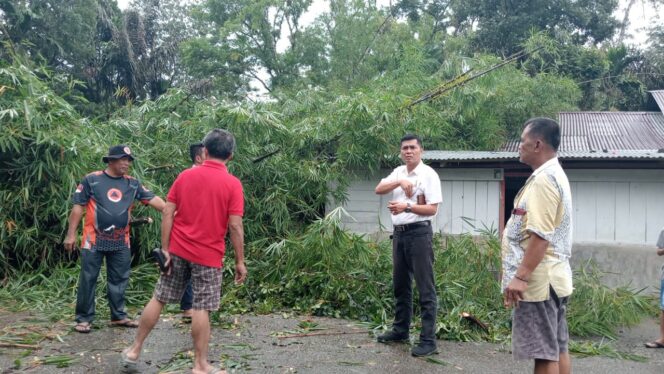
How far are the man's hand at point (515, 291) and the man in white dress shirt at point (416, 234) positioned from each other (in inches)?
57.6

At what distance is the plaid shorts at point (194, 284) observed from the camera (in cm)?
399

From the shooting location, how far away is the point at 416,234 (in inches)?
188

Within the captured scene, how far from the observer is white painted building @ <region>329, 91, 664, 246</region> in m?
8.53

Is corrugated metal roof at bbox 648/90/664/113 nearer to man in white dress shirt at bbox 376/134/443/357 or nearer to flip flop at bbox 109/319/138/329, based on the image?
man in white dress shirt at bbox 376/134/443/357

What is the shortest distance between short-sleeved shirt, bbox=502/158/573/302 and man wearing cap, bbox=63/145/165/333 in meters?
3.37

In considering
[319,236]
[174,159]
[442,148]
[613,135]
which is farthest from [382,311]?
[613,135]

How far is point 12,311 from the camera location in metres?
5.99

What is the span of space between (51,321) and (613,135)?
1089cm

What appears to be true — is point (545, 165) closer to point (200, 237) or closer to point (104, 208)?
point (200, 237)

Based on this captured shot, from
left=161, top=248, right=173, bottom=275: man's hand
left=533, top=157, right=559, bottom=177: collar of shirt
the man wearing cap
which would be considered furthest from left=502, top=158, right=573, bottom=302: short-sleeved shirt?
the man wearing cap

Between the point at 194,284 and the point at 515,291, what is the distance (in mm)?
2142

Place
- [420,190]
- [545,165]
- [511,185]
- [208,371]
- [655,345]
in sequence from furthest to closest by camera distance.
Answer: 1. [511,185]
2. [655,345]
3. [420,190]
4. [208,371]
5. [545,165]

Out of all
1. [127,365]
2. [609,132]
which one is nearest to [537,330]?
[127,365]

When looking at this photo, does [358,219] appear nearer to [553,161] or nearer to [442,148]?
[442,148]
